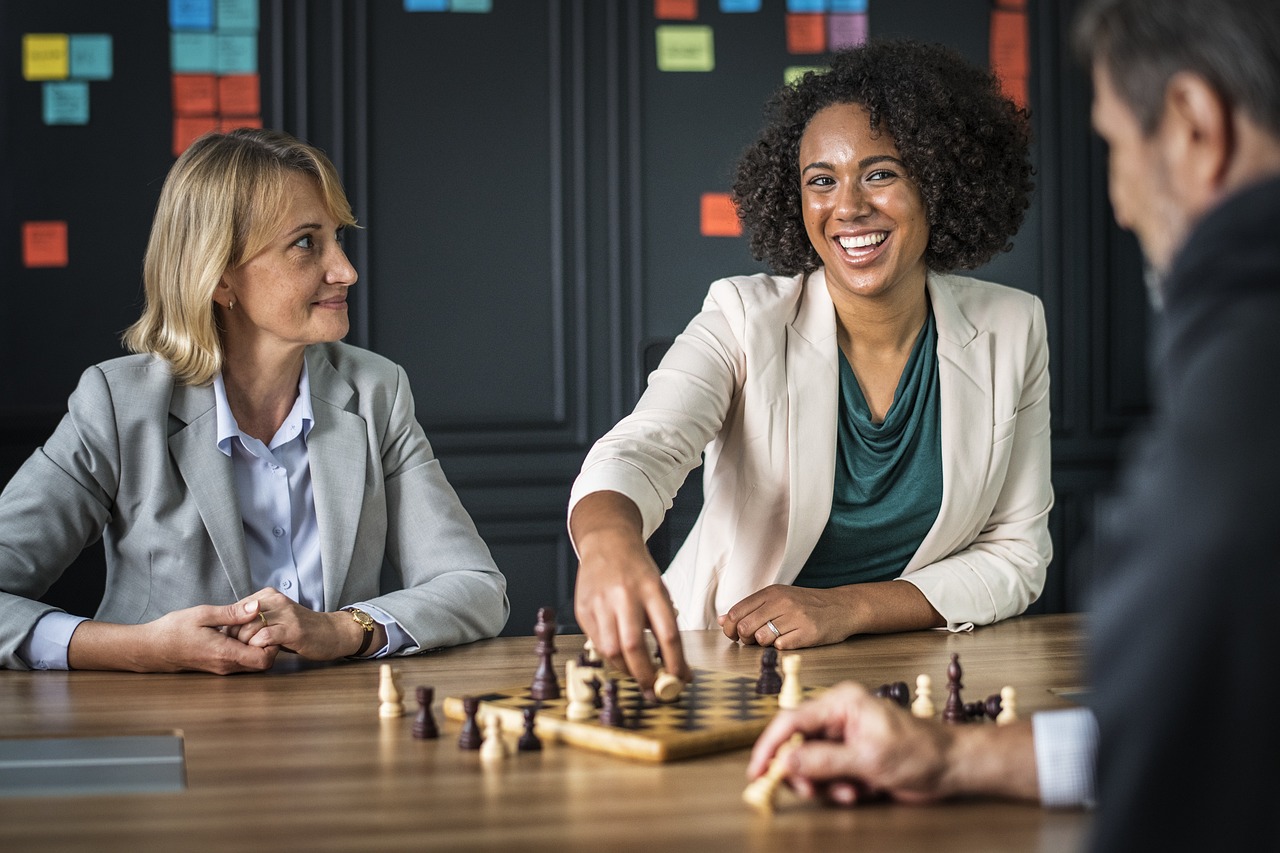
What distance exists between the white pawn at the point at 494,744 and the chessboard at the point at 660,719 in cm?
4

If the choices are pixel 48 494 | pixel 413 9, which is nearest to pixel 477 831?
pixel 48 494

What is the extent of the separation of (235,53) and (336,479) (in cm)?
237

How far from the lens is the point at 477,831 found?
1099mm

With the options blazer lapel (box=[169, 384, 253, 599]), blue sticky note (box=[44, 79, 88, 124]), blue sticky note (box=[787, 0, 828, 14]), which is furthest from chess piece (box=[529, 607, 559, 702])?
blue sticky note (box=[787, 0, 828, 14])

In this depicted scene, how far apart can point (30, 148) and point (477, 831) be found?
3589 millimetres

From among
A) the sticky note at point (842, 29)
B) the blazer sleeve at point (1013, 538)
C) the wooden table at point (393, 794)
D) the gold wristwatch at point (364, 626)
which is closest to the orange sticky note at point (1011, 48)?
the sticky note at point (842, 29)

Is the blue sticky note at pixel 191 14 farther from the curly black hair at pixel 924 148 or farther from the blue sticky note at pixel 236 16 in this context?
the curly black hair at pixel 924 148

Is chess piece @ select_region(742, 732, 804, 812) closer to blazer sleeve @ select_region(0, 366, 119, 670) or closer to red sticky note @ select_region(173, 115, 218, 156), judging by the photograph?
blazer sleeve @ select_region(0, 366, 119, 670)

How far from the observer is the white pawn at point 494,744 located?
134 cm

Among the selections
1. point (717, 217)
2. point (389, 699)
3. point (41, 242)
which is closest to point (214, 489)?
point (389, 699)

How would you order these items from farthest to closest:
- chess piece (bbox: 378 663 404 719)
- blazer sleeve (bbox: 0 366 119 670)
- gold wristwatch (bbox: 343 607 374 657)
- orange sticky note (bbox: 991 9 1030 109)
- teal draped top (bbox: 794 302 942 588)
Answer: orange sticky note (bbox: 991 9 1030 109) → teal draped top (bbox: 794 302 942 588) → blazer sleeve (bbox: 0 366 119 670) → gold wristwatch (bbox: 343 607 374 657) → chess piece (bbox: 378 663 404 719)

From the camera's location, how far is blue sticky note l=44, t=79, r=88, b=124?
13.2ft

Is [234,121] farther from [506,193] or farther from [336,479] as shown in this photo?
[336,479]

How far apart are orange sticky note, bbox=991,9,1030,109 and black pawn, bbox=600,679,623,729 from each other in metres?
3.76
